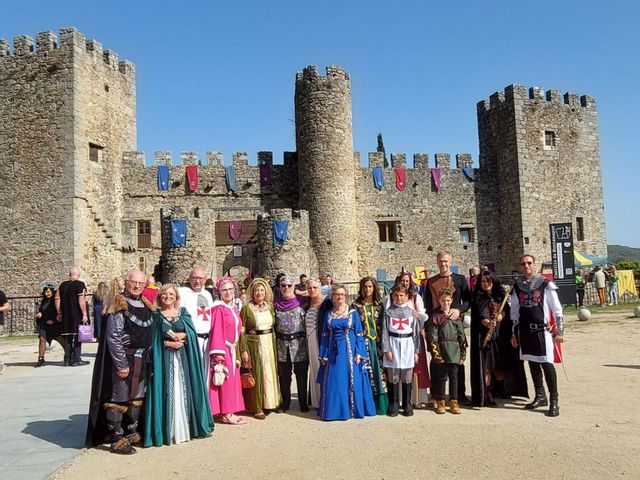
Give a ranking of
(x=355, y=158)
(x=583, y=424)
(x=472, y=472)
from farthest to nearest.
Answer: (x=355, y=158) < (x=583, y=424) < (x=472, y=472)

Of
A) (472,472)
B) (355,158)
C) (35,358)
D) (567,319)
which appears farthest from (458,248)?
(472,472)

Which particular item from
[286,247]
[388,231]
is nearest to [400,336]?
[286,247]

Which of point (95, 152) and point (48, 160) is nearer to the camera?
point (48, 160)

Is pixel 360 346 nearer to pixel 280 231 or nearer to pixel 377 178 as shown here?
pixel 280 231

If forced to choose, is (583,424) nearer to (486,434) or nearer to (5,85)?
(486,434)

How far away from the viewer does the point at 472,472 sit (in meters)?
4.79

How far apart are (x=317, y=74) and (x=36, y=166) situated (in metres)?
11.0

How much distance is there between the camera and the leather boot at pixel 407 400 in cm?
670

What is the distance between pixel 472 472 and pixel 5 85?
21.7 metres

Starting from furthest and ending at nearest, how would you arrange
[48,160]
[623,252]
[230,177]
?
[623,252]
[230,177]
[48,160]

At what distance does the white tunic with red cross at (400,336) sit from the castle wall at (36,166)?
52.4ft

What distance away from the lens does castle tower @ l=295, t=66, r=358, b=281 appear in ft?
74.4

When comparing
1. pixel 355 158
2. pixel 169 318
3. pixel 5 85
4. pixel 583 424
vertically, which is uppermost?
pixel 5 85

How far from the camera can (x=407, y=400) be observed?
674 cm
